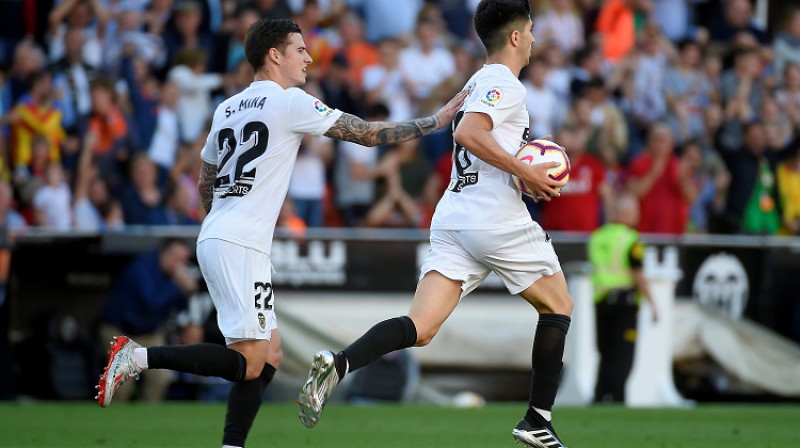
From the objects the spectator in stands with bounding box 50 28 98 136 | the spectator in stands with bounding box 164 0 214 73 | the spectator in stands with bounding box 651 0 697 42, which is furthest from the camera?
the spectator in stands with bounding box 651 0 697 42

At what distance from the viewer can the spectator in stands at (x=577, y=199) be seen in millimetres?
15281

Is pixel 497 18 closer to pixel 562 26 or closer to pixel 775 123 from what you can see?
pixel 562 26

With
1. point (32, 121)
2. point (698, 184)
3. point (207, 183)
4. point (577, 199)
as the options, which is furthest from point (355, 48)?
point (207, 183)

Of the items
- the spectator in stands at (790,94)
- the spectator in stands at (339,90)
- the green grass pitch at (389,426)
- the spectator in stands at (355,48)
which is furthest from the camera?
the spectator in stands at (790,94)

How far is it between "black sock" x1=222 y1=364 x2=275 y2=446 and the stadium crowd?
7157mm

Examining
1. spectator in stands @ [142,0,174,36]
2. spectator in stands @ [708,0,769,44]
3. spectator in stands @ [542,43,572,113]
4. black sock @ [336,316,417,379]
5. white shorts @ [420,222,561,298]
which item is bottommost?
black sock @ [336,316,417,379]

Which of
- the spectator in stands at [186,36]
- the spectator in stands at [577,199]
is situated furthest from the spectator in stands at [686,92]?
the spectator in stands at [186,36]

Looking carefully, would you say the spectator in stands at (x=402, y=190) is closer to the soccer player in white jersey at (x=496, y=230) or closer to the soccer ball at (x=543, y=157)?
the soccer player in white jersey at (x=496, y=230)

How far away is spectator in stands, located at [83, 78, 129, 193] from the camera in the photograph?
14613 millimetres

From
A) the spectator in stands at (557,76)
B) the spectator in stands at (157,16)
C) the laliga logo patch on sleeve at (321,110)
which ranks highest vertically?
the spectator in stands at (157,16)

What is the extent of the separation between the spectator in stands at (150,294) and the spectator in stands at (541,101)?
510cm

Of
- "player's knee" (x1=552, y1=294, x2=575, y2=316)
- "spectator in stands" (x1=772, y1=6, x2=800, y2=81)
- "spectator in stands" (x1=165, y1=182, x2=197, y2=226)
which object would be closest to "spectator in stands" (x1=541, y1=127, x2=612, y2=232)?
"spectator in stands" (x1=165, y1=182, x2=197, y2=226)

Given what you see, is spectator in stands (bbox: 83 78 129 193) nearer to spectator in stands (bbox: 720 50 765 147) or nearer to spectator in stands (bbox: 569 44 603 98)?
spectator in stands (bbox: 569 44 603 98)

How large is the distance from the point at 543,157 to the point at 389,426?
451 centimetres
